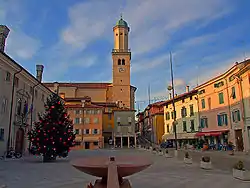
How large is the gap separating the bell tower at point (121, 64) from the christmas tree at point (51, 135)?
52.6 metres

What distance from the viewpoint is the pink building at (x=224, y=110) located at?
3003cm

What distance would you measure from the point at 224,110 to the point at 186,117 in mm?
11791

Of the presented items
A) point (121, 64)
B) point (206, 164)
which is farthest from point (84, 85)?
point (206, 164)

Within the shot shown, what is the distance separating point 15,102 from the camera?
26.6 meters

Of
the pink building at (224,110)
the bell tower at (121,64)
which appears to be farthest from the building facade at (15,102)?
the bell tower at (121,64)

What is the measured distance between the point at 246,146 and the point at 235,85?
7.91 meters

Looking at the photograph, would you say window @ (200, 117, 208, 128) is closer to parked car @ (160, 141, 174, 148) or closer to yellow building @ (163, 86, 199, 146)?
yellow building @ (163, 86, 199, 146)

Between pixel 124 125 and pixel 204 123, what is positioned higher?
pixel 124 125

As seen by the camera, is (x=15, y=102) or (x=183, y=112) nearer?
(x=15, y=102)

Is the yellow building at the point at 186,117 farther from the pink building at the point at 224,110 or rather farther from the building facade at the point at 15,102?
the building facade at the point at 15,102

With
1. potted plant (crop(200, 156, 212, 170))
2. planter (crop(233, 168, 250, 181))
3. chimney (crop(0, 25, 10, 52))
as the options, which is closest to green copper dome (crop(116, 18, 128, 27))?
chimney (crop(0, 25, 10, 52))

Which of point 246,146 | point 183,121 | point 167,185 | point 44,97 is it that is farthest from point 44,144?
point 183,121

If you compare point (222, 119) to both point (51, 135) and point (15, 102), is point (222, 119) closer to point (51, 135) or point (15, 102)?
point (51, 135)

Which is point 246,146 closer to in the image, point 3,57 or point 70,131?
point 70,131
